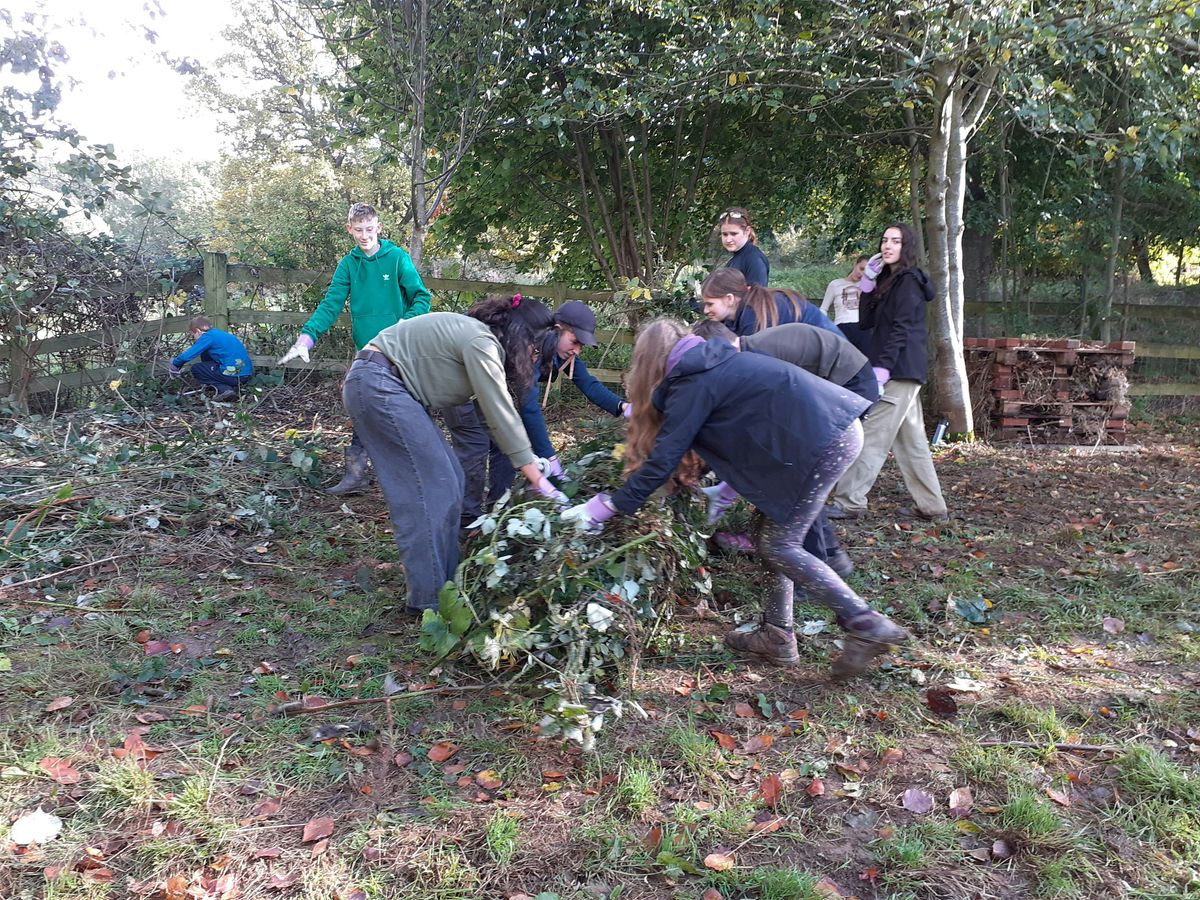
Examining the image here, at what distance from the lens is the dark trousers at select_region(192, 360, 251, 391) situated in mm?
7527

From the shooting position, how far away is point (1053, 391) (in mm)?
8297

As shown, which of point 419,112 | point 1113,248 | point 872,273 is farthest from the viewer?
point 1113,248

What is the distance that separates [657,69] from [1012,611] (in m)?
5.92

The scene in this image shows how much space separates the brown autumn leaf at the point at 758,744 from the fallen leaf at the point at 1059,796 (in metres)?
0.85

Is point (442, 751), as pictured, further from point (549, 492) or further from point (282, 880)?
point (549, 492)

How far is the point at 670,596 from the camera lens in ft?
11.7

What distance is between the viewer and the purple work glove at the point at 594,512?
3.03 metres

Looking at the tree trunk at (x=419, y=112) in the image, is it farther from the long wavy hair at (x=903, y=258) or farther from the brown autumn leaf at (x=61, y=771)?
the brown autumn leaf at (x=61, y=771)

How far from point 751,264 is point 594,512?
8.07 feet

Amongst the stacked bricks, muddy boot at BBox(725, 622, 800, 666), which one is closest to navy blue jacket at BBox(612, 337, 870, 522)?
muddy boot at BBox(725, 622, 800, 666)

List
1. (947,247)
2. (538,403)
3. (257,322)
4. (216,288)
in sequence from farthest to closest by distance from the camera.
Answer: (257,322)
(216,288)
(947,247)
(538,403)

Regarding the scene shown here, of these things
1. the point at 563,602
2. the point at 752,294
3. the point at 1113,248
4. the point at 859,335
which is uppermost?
the point at 1113,248

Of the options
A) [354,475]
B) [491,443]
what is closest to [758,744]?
[491,443]

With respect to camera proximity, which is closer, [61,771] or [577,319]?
[61,771]
